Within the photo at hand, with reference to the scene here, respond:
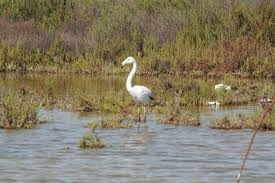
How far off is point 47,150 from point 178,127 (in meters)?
3.15

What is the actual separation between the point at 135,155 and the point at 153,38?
1577cm

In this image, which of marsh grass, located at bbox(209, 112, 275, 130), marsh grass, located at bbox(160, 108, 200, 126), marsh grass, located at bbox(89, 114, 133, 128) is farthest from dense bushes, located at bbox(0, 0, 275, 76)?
marsh grass, located at bbox(209, 112, 275, 130)

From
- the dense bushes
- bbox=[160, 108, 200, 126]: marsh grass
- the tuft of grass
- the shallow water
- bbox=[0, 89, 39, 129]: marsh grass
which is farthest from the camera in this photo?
the dense bushes

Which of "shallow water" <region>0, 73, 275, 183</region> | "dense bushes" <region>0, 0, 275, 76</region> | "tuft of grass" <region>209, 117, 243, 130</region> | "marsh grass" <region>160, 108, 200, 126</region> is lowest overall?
"shallow water" <region>0, 73, 275, 183</region>

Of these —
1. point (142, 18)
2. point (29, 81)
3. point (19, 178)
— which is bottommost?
point (19, 178)

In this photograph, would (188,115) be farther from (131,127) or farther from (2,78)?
(2,78)

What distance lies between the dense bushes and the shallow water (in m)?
9.71

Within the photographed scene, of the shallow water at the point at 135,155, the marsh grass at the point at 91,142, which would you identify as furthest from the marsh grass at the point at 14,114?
the marsh grass at the point at 91,142

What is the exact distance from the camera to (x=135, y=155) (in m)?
12.7

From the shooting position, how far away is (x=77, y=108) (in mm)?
17484

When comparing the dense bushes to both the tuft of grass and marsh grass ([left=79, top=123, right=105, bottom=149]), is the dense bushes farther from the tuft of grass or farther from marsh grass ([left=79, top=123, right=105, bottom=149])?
marsh grass ([left=79, top=123, right=105, bottom=149])

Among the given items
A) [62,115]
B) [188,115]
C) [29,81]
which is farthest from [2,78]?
[188,115]

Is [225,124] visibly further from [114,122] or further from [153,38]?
[153,38]

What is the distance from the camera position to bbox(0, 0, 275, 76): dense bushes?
85.1 ft
